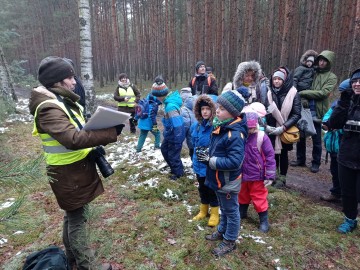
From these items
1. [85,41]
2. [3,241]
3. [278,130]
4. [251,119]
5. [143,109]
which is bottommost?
[3,241]

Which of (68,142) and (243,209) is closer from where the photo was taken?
(68,142)

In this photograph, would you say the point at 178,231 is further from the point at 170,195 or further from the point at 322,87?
the point at 322,87

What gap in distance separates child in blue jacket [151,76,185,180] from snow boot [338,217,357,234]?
115 inches

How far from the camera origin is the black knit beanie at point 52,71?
2.50m

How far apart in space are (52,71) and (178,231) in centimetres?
268

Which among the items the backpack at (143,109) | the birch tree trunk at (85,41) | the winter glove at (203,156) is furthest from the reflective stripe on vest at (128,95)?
Answer: the winter glove at (203,156)

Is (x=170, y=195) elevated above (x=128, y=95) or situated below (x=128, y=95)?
below

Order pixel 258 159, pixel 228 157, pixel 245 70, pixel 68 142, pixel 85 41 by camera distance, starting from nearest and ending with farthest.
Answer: pixel 68 142 < pixel 228 157 < pixel 258 159 < pixel 245 70 < pixel 85 41

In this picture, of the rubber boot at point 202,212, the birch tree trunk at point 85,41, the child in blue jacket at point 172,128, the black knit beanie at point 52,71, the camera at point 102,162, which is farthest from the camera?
the birch tree trunk at point 85,41

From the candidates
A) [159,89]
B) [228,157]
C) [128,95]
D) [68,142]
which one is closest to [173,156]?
[159,89]

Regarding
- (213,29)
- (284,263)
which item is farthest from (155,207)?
(213,29)

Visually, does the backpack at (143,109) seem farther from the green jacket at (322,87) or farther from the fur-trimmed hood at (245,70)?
the green jacket at (322,87)

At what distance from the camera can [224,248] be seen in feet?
10.9

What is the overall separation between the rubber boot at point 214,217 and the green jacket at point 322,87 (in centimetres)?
352
